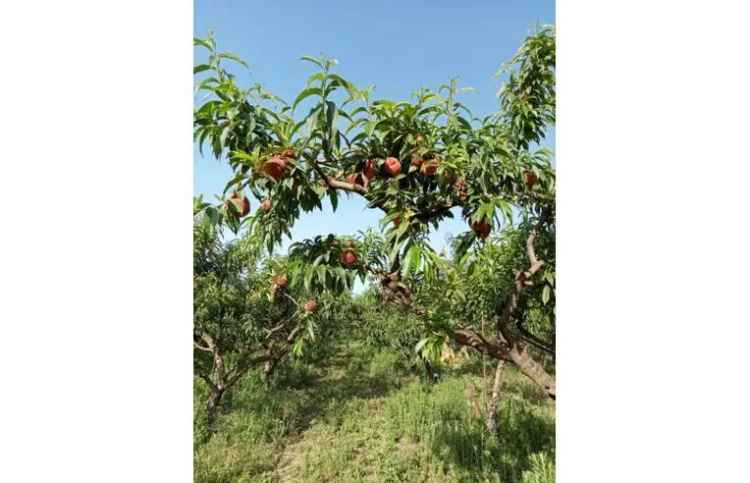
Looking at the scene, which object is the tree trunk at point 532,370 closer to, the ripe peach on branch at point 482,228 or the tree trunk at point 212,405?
the ripe peach on branch at point 482,228

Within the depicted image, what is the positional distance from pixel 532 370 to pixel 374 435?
1.99m

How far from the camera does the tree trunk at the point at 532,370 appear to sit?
974 millimetres

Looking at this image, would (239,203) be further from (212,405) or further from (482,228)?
(212,405)

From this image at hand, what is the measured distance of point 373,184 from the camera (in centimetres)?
88

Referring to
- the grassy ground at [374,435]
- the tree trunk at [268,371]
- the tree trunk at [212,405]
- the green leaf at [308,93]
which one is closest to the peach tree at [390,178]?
the green leaf at [308,93]

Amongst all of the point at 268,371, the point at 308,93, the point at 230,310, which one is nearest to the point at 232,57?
the point at 308,93

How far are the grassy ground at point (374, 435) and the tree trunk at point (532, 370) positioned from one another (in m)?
0.66

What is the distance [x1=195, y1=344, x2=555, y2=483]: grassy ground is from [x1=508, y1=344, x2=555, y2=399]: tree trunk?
664 mm

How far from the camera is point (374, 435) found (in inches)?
103
